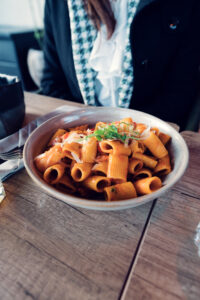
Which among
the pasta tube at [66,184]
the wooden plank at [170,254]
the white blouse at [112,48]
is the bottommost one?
the wooden plank at [170,254]

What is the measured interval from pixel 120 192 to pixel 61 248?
0.59 ft

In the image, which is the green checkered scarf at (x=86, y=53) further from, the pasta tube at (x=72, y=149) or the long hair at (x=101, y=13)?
the pasta tube at (x=72, y=149)

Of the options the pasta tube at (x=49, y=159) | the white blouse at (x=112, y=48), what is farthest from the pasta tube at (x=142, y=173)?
the white blouse at (x=112, y=48)

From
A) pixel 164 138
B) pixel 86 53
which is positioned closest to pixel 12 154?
pixel 164 138

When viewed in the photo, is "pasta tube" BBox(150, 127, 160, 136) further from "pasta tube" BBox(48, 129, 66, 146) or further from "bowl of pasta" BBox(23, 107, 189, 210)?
"pasta tube" BBox(48, 129, 66, 146)

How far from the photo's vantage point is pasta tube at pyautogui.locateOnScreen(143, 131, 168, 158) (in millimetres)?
562

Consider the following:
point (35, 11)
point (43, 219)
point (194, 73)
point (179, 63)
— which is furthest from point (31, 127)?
point (35, 11)

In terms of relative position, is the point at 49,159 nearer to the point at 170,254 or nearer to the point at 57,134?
the point at 57,134

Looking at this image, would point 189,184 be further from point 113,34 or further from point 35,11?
point 35,11

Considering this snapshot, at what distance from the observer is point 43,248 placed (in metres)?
0.43

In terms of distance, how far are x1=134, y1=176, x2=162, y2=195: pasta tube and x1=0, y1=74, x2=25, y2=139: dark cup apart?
527mm

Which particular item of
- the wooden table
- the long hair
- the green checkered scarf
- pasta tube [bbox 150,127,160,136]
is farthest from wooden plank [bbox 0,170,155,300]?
the long hair

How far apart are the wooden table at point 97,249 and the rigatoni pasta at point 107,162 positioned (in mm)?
61

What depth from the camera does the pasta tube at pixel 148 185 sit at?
48 cm
